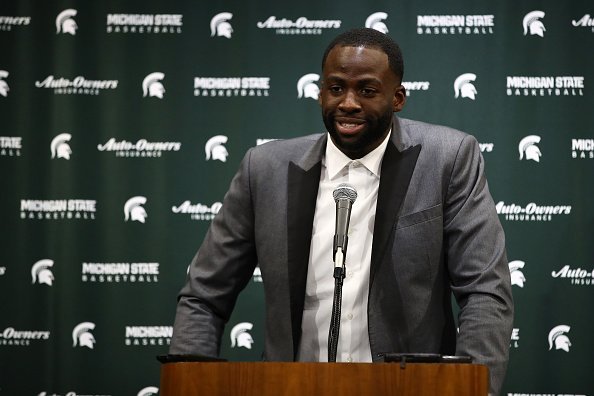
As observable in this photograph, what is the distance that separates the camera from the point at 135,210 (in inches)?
211

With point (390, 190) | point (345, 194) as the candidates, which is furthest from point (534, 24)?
point (345, 194)

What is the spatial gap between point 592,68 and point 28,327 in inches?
146

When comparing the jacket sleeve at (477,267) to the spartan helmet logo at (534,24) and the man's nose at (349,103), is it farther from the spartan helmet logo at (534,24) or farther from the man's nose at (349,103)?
the spartan helmet logo at (534,24)

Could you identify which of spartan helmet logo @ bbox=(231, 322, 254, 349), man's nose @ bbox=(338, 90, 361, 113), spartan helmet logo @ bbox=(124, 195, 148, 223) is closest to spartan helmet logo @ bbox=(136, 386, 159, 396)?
spartan helmet logo @ bbox=(231, 322, 254, 349)

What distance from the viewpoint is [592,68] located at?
520 cm

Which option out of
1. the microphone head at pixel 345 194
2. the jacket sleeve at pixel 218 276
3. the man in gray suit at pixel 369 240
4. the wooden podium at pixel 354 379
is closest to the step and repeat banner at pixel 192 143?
the jacket sleeve at pixel 218 276

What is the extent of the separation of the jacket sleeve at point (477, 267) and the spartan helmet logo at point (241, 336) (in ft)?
7.95

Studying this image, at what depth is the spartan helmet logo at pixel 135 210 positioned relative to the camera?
5340mm

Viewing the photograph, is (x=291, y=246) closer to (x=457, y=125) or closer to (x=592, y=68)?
(x=457, y=125)

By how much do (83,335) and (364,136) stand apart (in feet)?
9.50

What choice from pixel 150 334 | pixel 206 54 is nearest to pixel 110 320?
pixel 150 334

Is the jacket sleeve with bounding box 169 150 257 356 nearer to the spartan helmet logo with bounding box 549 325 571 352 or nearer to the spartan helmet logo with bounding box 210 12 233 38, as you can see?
the spartan helmet logo with bounding box 210 12 233 38

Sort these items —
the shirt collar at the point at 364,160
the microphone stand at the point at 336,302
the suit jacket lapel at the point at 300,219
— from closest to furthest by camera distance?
the microphone stand at the point at 336,302
the suit jacket lapel at the point at 300,219
the shirt collar at the point at 364,160

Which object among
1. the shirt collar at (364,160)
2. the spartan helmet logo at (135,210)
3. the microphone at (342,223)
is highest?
the spartan helmet logo at (135,210)
